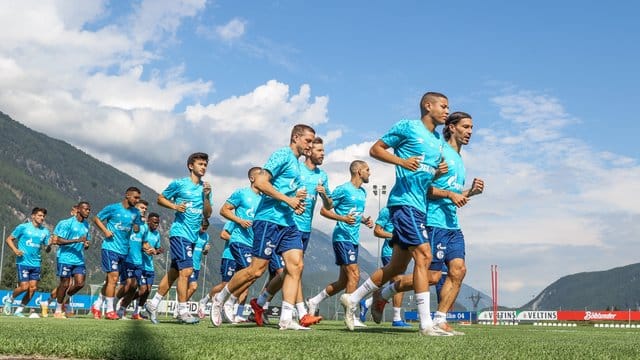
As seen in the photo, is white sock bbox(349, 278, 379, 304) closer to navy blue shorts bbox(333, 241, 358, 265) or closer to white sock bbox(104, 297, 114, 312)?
navy blue shorts bbox(333, 241, 358, 265)

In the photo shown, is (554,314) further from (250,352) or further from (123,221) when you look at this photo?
(250,352)

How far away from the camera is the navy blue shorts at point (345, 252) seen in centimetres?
1159

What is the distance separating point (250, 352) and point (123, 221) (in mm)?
10174

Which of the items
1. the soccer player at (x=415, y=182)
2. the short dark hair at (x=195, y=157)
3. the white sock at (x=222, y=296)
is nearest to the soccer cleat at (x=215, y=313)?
the white sock at (x=222, y=296)

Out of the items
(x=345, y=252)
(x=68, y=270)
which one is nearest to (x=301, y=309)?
(x=345, y=252)

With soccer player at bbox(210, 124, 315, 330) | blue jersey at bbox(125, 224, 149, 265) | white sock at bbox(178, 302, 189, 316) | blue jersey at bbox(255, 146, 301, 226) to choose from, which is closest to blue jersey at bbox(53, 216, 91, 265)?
blue jersey at bbox(125, 224, 149, 265)

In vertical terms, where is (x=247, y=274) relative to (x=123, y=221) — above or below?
below

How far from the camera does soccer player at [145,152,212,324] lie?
1114 cm

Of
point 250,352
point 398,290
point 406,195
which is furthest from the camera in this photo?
point 398,290

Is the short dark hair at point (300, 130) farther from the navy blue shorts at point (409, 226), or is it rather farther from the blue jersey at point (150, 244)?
the blue jersey at point (150, 244)

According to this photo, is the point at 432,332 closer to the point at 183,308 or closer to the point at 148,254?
the point at 183,308

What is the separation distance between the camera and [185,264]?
1113 cm

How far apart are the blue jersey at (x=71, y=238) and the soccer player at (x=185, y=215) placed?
176 inches

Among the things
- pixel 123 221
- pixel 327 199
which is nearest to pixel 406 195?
pixel 327 199
